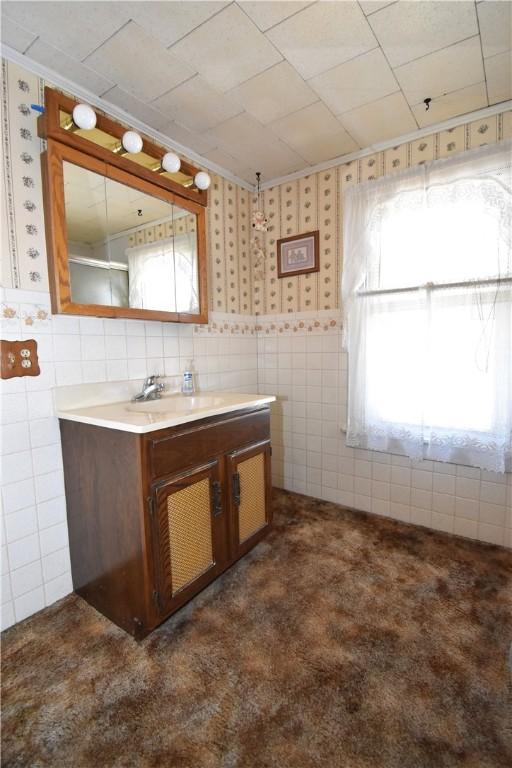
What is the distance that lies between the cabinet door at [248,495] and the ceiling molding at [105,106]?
71.3 inches

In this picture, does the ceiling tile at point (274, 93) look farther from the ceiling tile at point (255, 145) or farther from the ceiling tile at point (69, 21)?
the ceiling tile at point (69, 21)

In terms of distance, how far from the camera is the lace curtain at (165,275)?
1.74 meters

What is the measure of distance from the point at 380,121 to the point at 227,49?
929 millimetres

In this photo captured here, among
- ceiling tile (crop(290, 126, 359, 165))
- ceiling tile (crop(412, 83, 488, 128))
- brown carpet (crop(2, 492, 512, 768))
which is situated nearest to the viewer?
brown carpet (crop(2, 492, 512, 768))

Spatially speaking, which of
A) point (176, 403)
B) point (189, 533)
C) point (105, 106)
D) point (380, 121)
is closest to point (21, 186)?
point (105, 106)

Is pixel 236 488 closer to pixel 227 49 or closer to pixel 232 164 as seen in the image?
pixel 227 49

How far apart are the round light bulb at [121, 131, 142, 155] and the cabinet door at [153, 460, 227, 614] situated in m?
1.48

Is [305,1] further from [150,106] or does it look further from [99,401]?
[99,401]

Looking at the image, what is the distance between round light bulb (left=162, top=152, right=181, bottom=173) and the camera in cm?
175

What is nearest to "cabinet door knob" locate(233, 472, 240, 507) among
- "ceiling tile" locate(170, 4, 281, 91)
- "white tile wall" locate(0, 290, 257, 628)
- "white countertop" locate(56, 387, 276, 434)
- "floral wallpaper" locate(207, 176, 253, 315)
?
"white countertop" locate(56, 387, 276, 434)

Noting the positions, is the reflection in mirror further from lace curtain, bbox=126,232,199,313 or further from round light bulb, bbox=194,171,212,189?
round light bulb, bbox=194,171,212,189

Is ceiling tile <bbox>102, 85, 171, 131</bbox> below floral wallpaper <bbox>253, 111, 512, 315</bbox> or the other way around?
the other way around

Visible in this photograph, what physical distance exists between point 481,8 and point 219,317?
1.82m

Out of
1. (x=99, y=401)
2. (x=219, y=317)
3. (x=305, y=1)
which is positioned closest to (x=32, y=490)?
(x=99, y=401)
